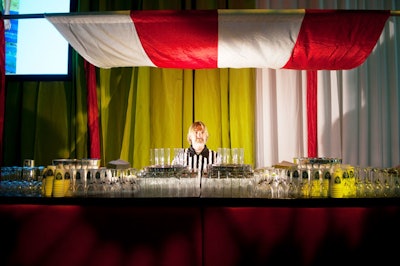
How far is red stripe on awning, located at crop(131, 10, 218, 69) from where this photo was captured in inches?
84.4

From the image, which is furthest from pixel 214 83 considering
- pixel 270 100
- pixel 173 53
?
pixel 173 53

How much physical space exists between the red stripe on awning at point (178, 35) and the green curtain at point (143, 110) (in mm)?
1035

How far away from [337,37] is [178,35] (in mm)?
1056

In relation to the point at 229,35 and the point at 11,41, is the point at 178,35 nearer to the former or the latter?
the point at 229,35

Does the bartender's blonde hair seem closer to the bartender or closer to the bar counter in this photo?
the bartender

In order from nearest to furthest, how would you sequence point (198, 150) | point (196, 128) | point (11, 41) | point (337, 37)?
point (337, 37)
point (196, 128)
point (198, 150)
point (11, 41)

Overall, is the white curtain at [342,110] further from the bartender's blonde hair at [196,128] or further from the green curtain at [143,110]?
the bartender's blonde hair at [196,128]

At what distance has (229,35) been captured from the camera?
7.29 ft

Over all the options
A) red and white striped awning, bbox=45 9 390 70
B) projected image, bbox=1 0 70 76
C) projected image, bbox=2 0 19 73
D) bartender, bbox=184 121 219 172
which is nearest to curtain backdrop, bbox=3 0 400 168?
bartender, bbox=184 121 219 172

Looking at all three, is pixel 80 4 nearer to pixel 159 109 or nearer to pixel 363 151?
pixel 159 109

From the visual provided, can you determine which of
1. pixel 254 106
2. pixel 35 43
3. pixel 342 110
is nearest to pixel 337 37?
pixel 254 106

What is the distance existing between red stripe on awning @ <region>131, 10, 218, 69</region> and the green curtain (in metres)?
1.03

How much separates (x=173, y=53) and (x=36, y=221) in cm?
139

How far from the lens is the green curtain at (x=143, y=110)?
138 inches
